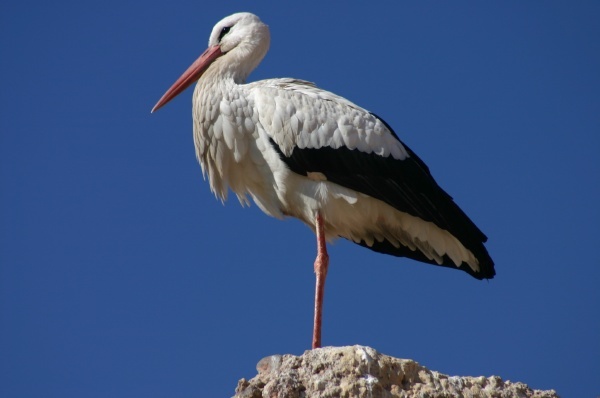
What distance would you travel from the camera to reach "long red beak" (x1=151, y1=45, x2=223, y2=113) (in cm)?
1076

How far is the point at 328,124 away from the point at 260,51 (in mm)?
Answer: 1278

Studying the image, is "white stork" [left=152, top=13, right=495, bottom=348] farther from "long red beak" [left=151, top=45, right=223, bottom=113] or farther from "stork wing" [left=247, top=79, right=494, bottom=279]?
"long red beak" [left=151, top=45, right=223, bottom=113]

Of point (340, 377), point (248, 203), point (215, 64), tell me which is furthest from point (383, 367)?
point (215, 64)

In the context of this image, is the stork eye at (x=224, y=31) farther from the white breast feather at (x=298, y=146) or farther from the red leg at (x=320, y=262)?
the red leg at (x=320, y=262)

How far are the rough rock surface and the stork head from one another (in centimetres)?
428

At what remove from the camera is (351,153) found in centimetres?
970

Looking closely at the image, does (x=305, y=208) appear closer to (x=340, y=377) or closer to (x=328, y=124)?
(x=328, y=124)

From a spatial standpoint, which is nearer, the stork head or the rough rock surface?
the rough rock surface

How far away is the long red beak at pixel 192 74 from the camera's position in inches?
424

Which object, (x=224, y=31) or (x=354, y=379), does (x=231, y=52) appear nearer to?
(x=224, y=31)

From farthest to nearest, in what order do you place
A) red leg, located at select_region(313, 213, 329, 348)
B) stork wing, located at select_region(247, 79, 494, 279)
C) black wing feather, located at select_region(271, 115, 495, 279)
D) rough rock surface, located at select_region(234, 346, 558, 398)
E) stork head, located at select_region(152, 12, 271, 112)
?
stork head, located at select_region(152, 12, 271, 112), black wing feather, located at select_region(271, 115, 495, 279), stork wing, located at select_region(247, 79, 494, 279), red leg, located at select_region(313, 213, 329, 348), rough rock surface, located at select_region(234, 346, 558, 398)

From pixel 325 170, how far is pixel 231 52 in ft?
5.53

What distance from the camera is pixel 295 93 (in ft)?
31.9

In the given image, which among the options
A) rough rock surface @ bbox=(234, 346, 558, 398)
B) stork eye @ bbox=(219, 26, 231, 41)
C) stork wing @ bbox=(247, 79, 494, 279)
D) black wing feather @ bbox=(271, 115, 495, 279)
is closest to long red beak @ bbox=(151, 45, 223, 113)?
stork eye @ bbox=(219, 26, 231, 41)
